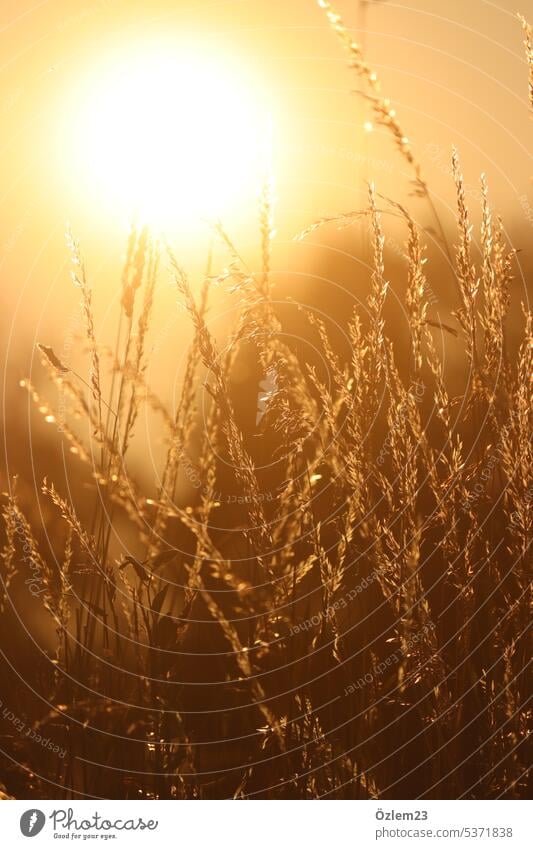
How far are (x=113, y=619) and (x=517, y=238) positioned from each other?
1.05 m

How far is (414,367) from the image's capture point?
137cm

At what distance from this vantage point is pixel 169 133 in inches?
64.6

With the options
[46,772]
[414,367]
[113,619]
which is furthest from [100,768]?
[414,367]
